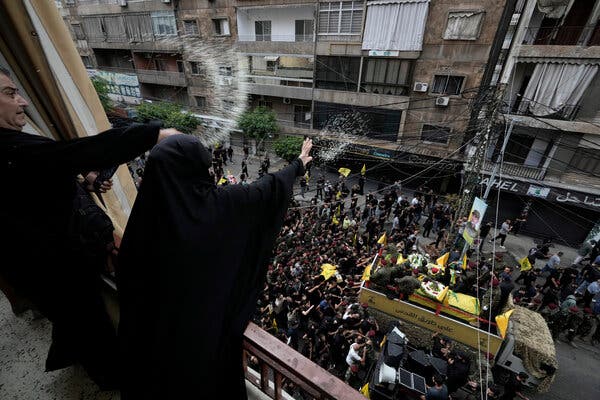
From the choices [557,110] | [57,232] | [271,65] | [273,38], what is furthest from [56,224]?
[273,38]

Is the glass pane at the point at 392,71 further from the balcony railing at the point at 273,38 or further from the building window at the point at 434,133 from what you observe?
the balcony railing at the point at 273,38

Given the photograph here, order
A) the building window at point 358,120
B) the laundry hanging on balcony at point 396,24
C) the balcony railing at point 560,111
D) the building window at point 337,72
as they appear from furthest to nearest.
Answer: the building window at point 358,120 → the building window at point 337,72 → the laundry hanging on balcony at point 396,24 → the balcony railing at point 560,111

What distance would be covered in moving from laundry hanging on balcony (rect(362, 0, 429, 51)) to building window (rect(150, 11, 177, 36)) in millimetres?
12424

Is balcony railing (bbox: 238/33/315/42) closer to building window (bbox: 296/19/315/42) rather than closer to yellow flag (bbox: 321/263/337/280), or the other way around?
building window (bbox: 296/19/315/42)

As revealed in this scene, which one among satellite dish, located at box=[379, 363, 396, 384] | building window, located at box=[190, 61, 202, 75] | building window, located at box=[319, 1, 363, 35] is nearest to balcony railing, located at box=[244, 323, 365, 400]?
satellite dish, located at box=[379, 363, 396, 384]

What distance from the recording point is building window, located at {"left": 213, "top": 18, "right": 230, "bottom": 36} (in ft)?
60.7

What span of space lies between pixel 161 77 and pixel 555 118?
23.1 m

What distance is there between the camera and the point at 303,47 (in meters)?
16.8

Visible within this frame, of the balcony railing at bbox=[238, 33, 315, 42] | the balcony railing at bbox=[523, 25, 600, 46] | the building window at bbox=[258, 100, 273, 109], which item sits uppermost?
the balcony railing at bbox=[523, 25, 600, 46]

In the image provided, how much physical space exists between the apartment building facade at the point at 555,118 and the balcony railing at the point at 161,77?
A: 1882 cm

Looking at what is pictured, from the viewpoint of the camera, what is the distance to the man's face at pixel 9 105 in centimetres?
140

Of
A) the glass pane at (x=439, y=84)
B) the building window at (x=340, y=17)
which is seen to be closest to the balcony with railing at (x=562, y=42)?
the glass pane at (x=439, y=84)

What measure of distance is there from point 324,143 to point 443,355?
558 inches

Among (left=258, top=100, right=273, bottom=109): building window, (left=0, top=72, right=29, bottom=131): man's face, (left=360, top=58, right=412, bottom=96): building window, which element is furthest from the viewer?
(left=258, top=100, right=273, bottom=109): building window
